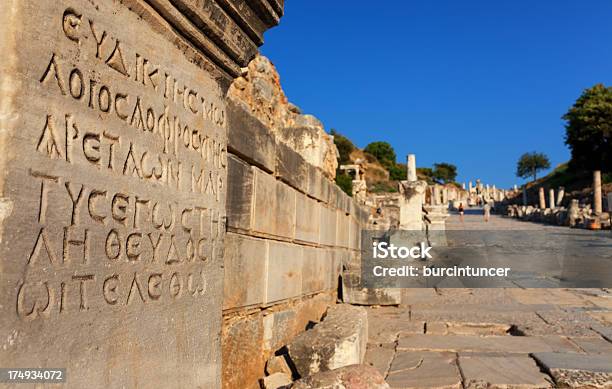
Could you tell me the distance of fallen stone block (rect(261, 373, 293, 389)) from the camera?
134 inches

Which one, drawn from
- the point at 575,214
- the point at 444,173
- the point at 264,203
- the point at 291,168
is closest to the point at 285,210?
the point at 291,168

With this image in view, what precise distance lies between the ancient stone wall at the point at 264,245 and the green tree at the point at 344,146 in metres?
54.4

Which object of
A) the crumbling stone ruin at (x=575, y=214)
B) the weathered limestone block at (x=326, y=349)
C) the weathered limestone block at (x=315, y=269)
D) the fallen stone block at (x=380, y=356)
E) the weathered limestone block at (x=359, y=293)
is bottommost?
the fallen stone block at (x=380, y=356)

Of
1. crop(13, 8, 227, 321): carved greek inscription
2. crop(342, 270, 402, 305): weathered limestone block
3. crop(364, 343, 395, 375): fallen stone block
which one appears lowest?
crop(364, 343, 395, 375): fallen stone block

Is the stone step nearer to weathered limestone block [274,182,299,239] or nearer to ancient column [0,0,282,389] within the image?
weathered limestone block [274,182,299,239]

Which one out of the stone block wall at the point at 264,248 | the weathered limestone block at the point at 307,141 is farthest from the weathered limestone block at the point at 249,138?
the weathered limestone block at the point at 307,141

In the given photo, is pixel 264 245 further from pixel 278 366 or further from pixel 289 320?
pixel 289 320

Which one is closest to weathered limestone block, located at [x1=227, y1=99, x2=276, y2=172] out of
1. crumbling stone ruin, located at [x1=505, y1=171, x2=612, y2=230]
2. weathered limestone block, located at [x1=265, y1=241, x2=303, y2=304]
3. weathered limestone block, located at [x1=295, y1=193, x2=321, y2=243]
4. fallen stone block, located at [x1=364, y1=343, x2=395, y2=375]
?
weathered limestone block, located at [x1=265, y1=241, x2=303, y2=304]

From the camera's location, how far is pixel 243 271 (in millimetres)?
3221

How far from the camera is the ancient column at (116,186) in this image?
55.0 inches

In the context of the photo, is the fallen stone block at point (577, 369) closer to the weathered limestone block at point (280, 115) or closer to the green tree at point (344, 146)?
the weathered limestone block at point (280, 115)

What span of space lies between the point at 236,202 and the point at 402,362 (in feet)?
6.89

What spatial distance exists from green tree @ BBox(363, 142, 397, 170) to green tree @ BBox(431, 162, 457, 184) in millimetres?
17078

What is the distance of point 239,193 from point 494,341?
323cm
